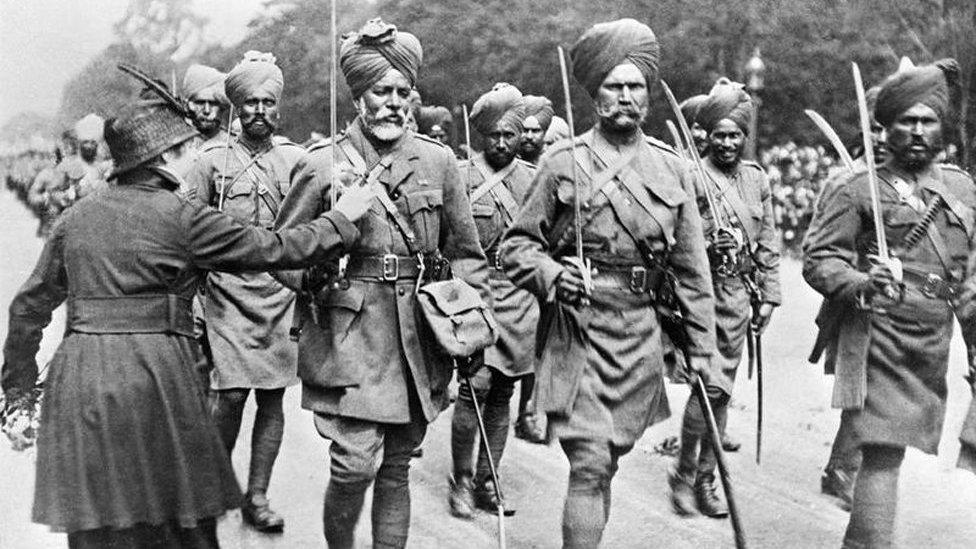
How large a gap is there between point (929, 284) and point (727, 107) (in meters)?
2.60

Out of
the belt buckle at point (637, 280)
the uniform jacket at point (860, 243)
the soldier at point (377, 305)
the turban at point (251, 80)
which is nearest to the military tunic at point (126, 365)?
the soldier at point (377, 305)

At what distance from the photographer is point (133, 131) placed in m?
4.41

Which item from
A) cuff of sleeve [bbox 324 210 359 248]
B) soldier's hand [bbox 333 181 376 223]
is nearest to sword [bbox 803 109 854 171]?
soldier's hand [bbox 333 181 376 223]

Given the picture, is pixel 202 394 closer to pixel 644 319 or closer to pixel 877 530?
pixel 644 319

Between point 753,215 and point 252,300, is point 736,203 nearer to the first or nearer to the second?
point 753,215

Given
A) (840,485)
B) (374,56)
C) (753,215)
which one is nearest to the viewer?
(374,56)

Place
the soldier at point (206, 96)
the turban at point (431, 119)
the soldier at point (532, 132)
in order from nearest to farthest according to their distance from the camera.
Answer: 1. the soldier at point (206, 96)
2. the soldier at point (532, 132)
3. the turban at point (431, 119)

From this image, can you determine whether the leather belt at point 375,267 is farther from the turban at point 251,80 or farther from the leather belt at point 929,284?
the turban at point 251,80

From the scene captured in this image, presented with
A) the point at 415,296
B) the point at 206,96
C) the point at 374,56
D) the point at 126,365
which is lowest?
the point at 126,365

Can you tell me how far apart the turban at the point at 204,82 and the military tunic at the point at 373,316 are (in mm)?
2634

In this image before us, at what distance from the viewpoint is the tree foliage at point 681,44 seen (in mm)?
13766

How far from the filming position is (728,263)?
7375 millimetres

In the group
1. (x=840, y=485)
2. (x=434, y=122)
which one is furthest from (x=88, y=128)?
(x=434, y=122)

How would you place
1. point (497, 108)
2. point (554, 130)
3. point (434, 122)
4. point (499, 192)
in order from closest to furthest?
point (499, 192)
point (497, 108)
point (554, 130)
point (434, 122)
